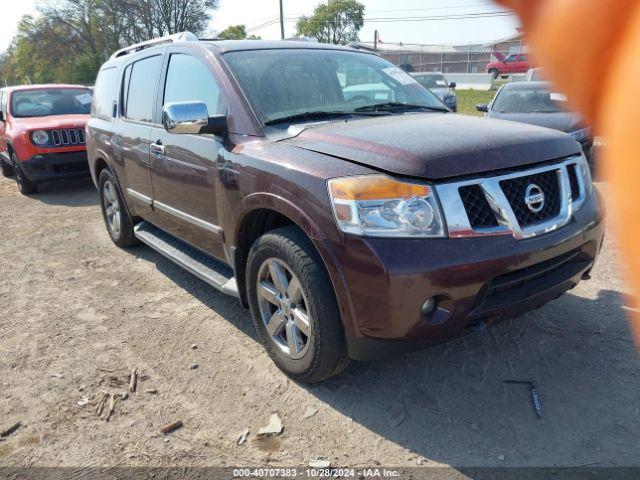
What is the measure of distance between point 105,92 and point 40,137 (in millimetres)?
3946

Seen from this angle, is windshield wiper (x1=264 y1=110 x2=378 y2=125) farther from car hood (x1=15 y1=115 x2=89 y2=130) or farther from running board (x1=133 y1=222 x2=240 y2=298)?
car hood (x1=15 y1=115 x2=89 y2=130)

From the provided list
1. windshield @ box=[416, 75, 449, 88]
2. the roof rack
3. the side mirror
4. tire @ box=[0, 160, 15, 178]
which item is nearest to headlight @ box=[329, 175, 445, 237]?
the side mirror

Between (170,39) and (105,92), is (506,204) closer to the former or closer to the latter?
(170,39)

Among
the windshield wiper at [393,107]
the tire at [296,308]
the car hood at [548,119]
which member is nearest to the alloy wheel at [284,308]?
the tire at [296,308]

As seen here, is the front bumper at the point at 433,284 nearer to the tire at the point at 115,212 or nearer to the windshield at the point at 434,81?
the tire at the point at 115,212

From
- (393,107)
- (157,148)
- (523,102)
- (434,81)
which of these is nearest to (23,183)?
(157,148)

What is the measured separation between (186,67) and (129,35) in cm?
5128

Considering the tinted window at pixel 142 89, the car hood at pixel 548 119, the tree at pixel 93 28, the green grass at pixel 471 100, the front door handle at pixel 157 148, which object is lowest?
the green grass at pixel 471 100

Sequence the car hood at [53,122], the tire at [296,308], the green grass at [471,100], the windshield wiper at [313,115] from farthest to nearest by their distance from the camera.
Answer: the green grass at [471,100] → the car hood at [53,122] → the windshield wiper at [313,115] → the tire at [296,308]

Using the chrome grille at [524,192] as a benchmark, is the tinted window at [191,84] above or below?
above

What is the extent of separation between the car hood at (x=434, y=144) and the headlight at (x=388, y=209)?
78 mm

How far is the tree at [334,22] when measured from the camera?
6612 centimetres

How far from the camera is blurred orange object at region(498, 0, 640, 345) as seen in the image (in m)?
0.74

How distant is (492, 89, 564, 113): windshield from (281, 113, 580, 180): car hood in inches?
270
